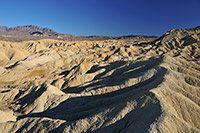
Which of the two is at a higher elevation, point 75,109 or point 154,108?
point 154,108

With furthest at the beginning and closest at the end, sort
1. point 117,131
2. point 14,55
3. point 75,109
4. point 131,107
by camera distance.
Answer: point 14,55 < point 75,109 < point 131,107 < point 117,131

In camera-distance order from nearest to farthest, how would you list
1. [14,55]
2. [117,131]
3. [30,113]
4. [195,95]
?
[117,131]
[195,95]
[30,113]
[14,55]

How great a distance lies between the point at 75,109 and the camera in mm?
18250

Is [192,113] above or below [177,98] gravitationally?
below

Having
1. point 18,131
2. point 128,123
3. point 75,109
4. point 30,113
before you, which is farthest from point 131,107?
point 30,113

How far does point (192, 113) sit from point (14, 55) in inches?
2523

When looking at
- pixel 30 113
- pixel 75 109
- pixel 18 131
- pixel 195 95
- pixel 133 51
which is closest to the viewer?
pixel 18 131

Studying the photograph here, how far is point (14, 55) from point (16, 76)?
2606 centimetres

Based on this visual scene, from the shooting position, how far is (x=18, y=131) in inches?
565

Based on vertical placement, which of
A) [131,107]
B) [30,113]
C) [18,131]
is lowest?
[30,113]

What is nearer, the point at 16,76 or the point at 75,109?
the point at 75,109

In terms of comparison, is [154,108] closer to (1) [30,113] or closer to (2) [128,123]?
(2) [128,123]

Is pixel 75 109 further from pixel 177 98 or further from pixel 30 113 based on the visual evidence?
pixel 177 98

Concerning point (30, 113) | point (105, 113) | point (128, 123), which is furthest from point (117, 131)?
point (30, 113)
